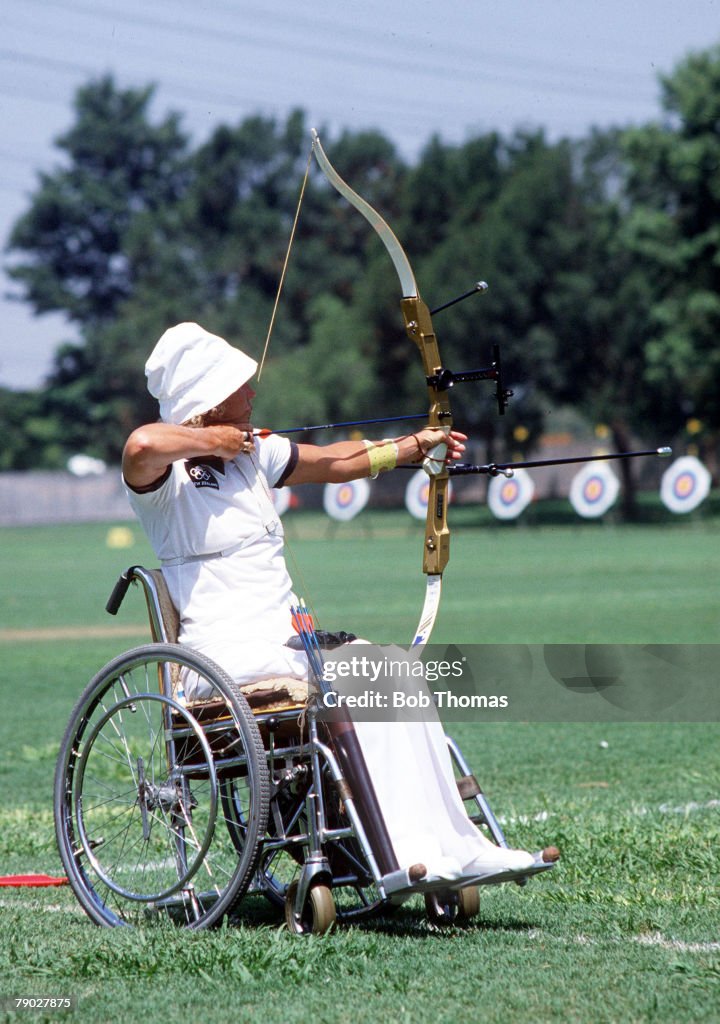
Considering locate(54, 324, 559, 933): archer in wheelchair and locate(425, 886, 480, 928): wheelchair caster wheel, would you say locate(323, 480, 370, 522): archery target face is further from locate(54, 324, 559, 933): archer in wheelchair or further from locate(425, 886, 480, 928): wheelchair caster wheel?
locate(425, 886, 480, 928): wheelchair caster wheel

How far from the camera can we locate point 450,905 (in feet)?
13.7

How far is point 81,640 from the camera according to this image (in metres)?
A: 15.1

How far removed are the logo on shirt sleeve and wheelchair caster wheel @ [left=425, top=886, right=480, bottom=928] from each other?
130 cm

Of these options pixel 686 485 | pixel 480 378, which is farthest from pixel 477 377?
pixel 686 485

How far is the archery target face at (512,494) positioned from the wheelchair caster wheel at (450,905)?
74.0 ft

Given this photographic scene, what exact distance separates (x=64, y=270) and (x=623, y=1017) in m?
82.9

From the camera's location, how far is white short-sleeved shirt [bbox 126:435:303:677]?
427 centimetres

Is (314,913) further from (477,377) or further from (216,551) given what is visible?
(477,377)

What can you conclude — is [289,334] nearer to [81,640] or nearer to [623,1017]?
[81,640]
